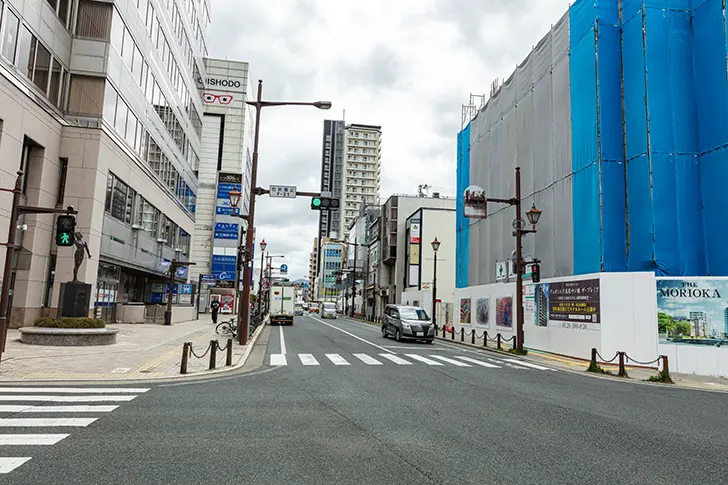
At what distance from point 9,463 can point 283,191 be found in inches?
633

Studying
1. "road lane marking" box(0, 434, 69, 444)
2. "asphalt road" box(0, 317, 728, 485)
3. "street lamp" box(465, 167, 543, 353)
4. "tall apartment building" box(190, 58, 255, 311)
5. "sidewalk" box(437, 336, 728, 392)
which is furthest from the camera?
"tall apartment building" box(190, 58, 255, 311)

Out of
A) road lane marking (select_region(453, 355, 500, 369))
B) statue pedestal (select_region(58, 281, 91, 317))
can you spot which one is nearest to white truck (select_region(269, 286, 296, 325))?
statue pedestal (select_region(58, 281, 91, 317))

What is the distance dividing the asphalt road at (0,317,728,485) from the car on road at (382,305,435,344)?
13.7m

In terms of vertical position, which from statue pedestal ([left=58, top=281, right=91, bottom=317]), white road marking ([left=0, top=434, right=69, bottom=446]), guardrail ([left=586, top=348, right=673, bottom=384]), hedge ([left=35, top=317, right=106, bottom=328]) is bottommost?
white road marking ([left=0, top=434, right=69, bottom=446])

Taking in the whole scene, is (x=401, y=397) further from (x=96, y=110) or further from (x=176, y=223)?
(x=176, y=223)

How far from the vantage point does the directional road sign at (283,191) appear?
20.7 metres

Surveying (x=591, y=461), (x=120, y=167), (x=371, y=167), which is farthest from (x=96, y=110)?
(x=371, y=167)

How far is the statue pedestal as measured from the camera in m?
19.2

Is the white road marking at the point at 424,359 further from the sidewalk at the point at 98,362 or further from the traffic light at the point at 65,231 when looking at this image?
the traffic light at the point at 65,231

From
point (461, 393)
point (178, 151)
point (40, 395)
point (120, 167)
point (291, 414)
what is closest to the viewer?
point (291, 414)

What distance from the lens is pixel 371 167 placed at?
16150cm

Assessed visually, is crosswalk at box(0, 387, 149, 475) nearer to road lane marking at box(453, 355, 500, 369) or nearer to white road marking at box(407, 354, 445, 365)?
white road marking at box(407, 354, 445, 365)

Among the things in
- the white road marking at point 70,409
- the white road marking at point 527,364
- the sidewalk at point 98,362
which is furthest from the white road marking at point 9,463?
the white road marking at point 527,364

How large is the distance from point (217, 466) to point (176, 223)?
137 ft
